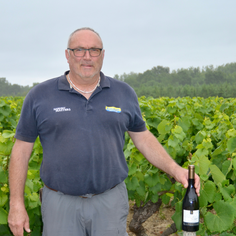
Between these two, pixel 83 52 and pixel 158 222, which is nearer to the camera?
pixel 83 52

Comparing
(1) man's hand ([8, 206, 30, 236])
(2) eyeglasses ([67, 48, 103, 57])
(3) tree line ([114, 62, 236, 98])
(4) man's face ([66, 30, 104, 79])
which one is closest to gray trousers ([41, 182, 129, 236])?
(1) man's hand ([8, 206, 30, 236])

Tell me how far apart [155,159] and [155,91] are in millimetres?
73566

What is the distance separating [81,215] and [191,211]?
2.45 ft

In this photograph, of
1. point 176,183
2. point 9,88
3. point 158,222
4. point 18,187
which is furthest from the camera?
point 9,88

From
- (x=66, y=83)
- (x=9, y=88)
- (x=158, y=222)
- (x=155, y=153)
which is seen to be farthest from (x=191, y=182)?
(x=9, y=88)

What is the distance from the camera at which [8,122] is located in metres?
8.52

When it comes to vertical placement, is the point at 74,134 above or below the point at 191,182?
above

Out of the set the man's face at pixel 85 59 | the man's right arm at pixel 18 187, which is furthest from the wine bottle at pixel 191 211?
the man's right arm at pixel 18 187

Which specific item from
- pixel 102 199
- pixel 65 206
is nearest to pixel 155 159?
pixel 102 199

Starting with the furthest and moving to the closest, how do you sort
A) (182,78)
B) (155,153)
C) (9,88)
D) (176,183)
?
(9,88)
(182,78)
(176,183)
(155,153)

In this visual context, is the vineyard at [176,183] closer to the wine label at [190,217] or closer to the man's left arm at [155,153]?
the man's left arm at [155,153]

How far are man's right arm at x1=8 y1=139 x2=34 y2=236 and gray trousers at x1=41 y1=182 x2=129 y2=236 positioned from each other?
167mm

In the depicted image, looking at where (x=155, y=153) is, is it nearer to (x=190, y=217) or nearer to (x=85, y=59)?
(x=190, y=217)

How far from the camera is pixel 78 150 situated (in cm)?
207
